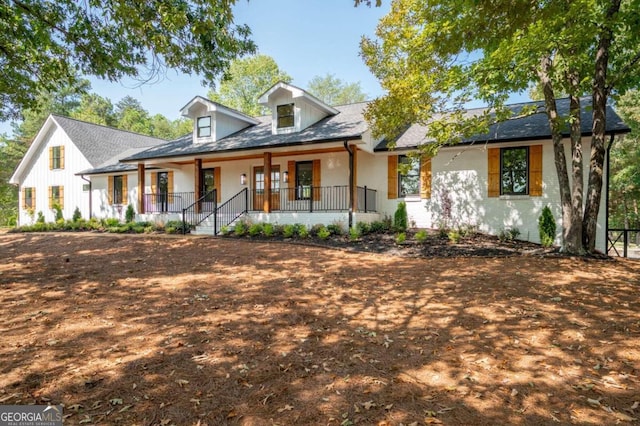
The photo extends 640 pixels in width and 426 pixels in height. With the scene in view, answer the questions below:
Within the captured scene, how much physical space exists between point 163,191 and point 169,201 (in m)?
1.03

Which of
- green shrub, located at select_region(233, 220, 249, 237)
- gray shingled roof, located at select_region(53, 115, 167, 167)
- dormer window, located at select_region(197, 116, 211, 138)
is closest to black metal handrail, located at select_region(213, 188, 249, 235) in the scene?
green shrub, located at select_region(233, 220, 249, 237)

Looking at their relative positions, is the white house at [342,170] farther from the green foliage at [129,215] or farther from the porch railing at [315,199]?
the green foliage at [129,215]

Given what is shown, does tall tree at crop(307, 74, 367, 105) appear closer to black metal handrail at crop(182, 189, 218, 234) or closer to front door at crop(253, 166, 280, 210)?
front door at crop(253, 166, 280, 210)

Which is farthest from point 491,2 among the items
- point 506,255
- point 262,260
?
point 262,260

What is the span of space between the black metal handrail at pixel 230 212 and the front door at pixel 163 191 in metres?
3.78

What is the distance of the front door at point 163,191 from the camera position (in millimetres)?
16731

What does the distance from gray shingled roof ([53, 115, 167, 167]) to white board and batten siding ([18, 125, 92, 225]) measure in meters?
0.36

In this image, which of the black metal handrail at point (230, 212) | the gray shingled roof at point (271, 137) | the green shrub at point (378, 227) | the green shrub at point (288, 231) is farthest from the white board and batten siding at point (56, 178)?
the green shrub at point (378, 227)

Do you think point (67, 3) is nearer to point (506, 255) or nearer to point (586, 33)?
point (586, 33)

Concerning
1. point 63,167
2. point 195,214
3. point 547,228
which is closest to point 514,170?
point 547,228

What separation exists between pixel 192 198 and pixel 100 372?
46.1ft

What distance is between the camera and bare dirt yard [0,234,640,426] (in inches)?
97.7

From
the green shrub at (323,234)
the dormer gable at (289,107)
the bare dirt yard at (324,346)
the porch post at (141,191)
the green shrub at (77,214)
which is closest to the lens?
the bare dirt yard at (324,346)

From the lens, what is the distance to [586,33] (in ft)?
21.9
